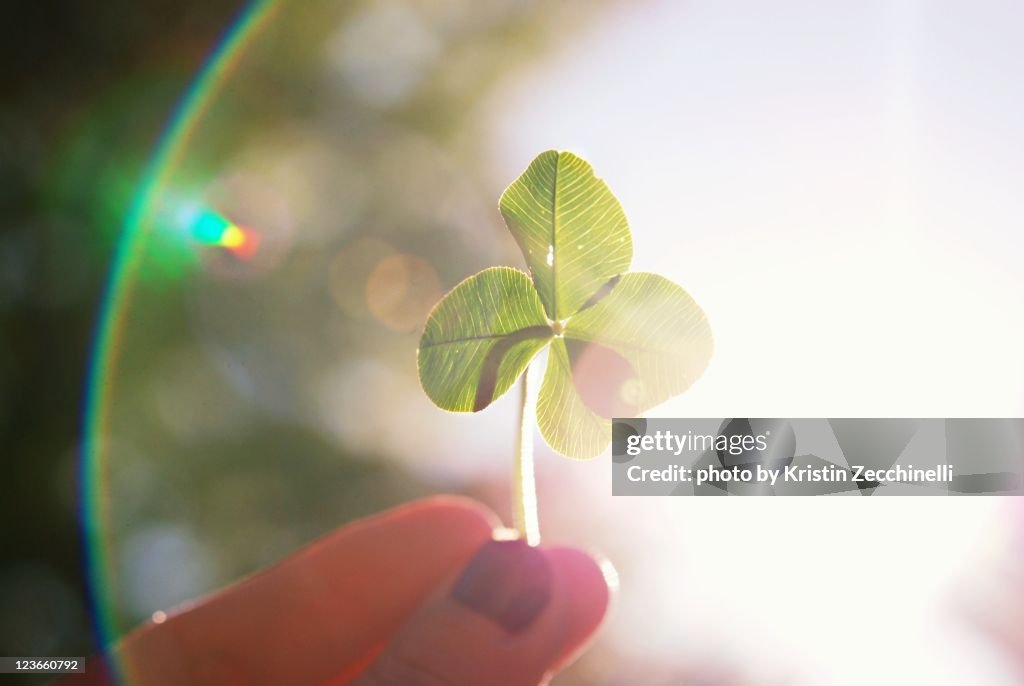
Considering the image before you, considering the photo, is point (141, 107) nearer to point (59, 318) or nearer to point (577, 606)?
point (59, 318)

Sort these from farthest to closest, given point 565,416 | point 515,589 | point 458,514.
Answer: point 458,514 → point 565,416 → point 515,589

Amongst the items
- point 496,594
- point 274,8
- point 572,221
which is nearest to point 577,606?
point 496,594

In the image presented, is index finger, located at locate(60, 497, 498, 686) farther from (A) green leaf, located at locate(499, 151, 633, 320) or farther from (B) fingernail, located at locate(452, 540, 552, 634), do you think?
(A) green leaf, located at locate(499, 151, 633, 320)

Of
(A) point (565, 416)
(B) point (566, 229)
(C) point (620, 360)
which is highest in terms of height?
(B) point (566, 229)

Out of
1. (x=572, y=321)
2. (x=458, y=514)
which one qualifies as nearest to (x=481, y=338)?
(x=572, y=321)

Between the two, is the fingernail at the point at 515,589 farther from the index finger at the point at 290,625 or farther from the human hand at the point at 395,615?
the index finger at the point at 290,625

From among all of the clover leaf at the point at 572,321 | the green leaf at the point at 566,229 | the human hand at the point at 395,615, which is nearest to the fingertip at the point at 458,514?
the human hand at the point at 395,615

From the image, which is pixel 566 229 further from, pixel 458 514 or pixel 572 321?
pixel 458 514

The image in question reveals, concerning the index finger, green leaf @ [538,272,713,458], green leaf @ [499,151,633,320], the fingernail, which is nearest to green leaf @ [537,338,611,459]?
green leaf @ [538,272,713,458]
